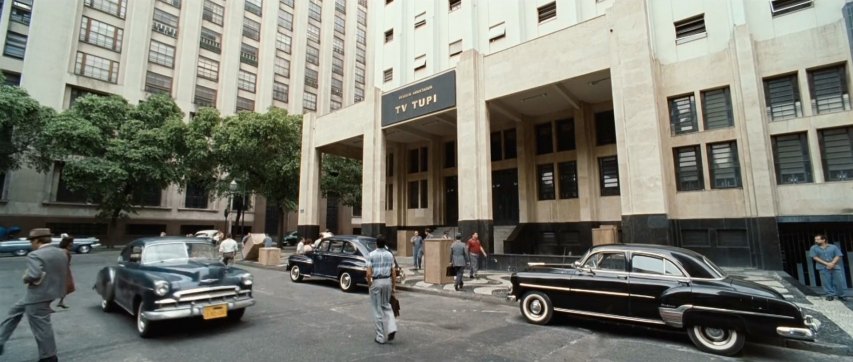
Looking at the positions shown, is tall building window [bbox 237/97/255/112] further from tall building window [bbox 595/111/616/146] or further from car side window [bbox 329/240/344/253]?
tall building window [bbox 595/111/616/146]

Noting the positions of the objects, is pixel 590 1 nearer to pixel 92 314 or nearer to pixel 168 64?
pixel 92 314

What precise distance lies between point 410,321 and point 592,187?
13.9m

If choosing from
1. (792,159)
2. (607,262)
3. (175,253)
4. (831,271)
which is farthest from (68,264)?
(792,159)

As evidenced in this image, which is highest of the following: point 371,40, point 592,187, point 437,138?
point 371,40

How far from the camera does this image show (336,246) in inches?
474

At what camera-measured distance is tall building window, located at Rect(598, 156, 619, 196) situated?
1824 cm

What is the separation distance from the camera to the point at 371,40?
5416cm

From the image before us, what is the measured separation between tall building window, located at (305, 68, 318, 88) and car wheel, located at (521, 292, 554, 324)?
44.8 meters

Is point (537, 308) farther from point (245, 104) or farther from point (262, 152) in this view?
point (245, 104)

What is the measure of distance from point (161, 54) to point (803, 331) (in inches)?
1812

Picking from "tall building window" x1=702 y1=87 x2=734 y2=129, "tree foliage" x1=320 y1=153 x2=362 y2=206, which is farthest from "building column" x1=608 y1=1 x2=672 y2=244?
"tree foliage" x1=320 y1=153 x2=362 y2=206

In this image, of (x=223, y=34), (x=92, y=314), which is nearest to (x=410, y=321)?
(x=92, y=314)

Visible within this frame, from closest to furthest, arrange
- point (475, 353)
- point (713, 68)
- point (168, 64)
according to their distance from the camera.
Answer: point (475, 353) < point (713, 68) < point (168, 64)

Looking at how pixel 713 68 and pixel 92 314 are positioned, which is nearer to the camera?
pixel 92 314
